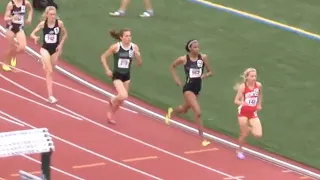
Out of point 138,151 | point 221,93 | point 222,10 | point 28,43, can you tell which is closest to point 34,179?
point 138,151

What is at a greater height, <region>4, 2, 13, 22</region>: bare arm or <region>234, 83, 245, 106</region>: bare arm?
<region>234, 83, 245, 106</region>: bare arm

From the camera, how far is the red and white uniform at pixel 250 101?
1296cm

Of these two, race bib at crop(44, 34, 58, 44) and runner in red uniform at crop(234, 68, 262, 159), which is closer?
runner in red uniform at crop(234, 68, 262, 159)

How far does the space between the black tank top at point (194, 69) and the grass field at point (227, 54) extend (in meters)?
1.32

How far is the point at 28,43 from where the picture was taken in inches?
705

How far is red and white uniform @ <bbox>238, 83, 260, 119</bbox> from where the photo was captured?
42.5 ft

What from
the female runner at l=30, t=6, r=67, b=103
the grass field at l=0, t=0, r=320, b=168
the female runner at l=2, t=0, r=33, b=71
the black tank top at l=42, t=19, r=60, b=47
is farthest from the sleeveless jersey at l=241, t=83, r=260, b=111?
the female runner at l=2, t=0, r=33, b=71

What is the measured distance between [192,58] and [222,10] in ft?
23.1

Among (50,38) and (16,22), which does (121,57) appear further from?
(16,22)

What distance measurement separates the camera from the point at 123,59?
13719 mm

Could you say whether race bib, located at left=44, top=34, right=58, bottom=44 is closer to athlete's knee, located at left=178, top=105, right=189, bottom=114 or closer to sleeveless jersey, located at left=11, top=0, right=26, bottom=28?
sleeveless jersey, located at left=11, top=0, right=26, bottom=28

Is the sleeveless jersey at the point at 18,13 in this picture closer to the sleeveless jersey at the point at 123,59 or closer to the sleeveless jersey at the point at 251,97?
the sleeveless jersey at the point at 123,59

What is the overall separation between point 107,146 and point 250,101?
2.37 meters

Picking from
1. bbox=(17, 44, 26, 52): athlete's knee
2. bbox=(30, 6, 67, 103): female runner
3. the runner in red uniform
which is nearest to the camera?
the runner in red uniform
